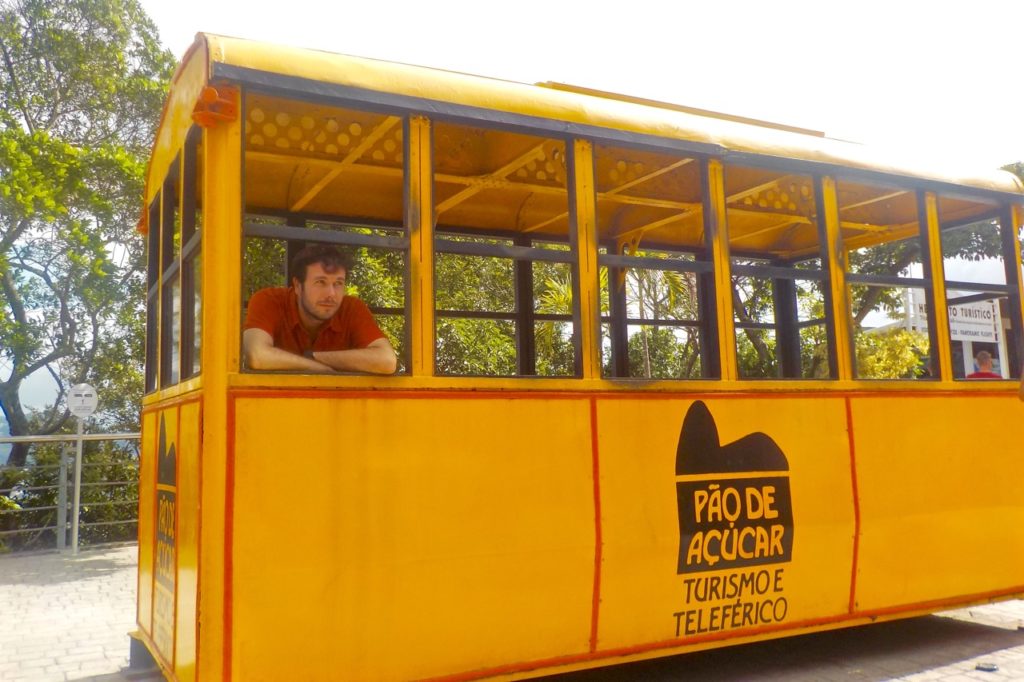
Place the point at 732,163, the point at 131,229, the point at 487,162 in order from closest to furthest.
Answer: the point at 732,163
the point at 487,162
the point at 131,229

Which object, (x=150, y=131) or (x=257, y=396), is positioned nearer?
(x=257, y=396)

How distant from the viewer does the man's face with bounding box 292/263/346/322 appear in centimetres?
396

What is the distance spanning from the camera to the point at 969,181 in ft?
18.6

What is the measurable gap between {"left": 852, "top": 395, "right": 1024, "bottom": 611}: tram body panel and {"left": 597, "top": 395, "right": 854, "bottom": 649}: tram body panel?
185 mm

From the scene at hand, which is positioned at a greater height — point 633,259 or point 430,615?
point 633,259

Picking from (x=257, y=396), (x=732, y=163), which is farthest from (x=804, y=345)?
(x=257, y=396)

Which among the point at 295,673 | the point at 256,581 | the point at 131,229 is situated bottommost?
the point at 295,673

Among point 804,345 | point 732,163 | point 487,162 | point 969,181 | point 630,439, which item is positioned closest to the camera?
point 630,439

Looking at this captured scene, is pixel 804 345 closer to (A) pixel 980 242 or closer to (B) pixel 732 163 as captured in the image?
(B) pixel 732 163

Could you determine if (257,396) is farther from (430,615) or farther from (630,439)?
(630,439)

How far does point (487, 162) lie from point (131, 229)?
1057 centimetres

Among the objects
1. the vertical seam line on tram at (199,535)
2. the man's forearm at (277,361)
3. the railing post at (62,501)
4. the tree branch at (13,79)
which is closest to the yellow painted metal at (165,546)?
the vertical seam line on tram at (199,535)

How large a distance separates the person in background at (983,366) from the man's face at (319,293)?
427 cm

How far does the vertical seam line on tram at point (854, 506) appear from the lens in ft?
15.8
